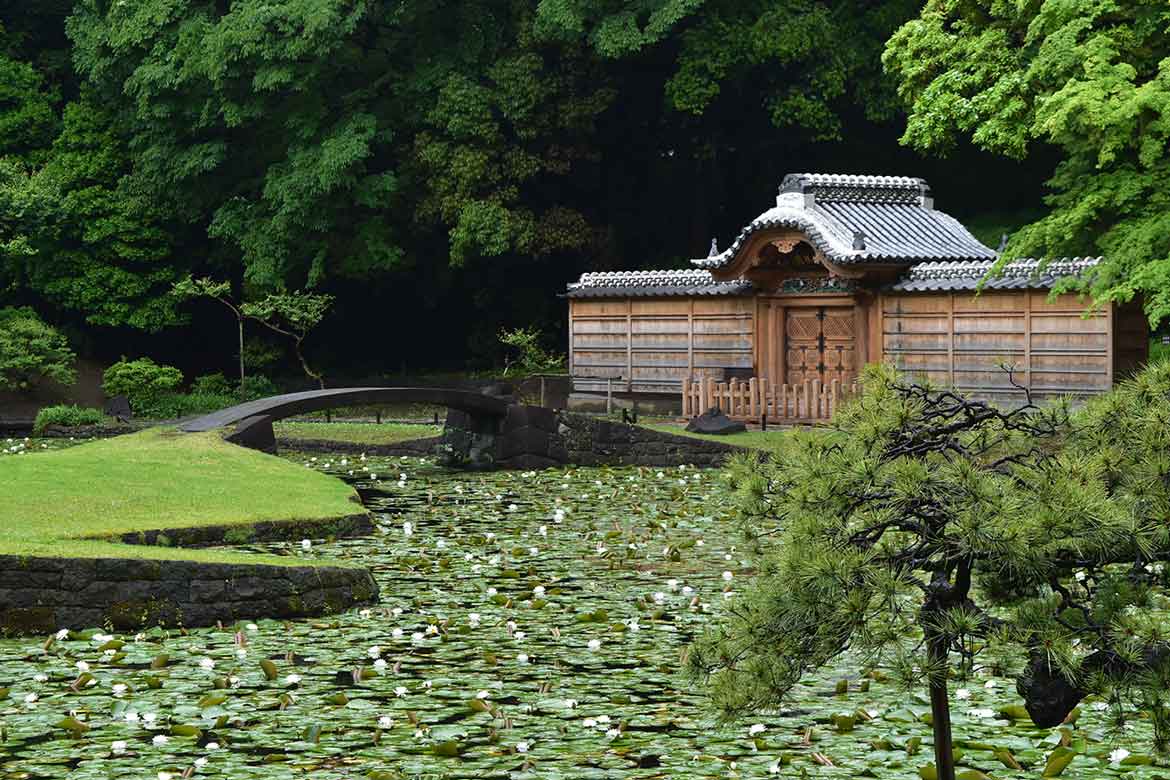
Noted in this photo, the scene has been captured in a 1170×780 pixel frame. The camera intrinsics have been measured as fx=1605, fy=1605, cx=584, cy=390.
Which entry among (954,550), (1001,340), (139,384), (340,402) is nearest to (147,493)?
(340,402)

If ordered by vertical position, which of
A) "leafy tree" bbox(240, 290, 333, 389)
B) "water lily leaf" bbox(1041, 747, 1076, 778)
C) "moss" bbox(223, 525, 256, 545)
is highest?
"leafy tree" bbox(240, 290, 333, 389)

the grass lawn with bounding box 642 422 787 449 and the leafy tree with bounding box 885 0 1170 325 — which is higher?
the leafy tree with bounding box 885 0 1170 325

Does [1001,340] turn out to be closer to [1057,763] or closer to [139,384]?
[139,384]

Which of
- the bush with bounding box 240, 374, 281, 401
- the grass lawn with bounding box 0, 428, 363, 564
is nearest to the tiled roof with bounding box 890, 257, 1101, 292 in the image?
the grass lawn with bounding box 0, 428, 363, 564

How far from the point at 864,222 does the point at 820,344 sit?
88.3 inches

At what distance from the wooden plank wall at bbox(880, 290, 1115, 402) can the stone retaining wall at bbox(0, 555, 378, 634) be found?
48.1 ft

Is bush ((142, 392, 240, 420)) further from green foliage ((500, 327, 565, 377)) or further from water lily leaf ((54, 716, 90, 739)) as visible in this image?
water lily leaf ((54, 716, 90, 739))

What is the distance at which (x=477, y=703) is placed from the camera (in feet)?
28.2

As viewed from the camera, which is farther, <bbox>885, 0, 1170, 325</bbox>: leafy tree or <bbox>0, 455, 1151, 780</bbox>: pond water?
<bbox>885, 0, 1170, 325</bbox>: leafy tree

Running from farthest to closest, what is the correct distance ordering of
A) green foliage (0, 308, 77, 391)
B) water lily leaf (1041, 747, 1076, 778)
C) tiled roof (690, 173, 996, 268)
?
green foliage (0, 308, 77, 391) < tiled roof (690, 173, 996, 268) < water lily leaf (1041, 747, 1076, 778)

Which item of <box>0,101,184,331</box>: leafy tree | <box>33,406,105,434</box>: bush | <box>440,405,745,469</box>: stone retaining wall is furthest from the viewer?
<box>0,101,184,331</box>: leafy tree

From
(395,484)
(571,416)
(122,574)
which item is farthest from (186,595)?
(571,416)

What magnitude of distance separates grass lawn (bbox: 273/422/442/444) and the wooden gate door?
6.41 m

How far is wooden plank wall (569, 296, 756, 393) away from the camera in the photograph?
29375 millimetres
